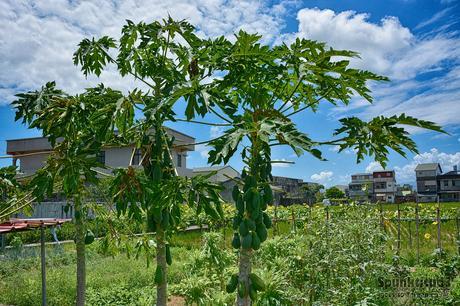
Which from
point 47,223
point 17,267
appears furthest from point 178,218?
point 17,267

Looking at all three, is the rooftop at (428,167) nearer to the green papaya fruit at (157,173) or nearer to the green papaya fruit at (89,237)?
the green papaya fruit at (89,237)

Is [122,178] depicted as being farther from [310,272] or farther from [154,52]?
[310,272]

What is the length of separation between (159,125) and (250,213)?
663mm

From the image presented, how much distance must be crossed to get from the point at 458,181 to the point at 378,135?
246ft

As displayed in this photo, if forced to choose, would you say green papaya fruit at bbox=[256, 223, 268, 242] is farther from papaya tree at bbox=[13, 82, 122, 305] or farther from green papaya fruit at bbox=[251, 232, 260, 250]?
papaya tree at bbox=[13, 82, 122, 305]

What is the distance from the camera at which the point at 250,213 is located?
238 cm

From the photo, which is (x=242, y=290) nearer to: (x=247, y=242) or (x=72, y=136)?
(x=247, y=242)

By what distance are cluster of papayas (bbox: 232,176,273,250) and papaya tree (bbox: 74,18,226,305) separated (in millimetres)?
134

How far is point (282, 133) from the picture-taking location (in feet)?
6.61

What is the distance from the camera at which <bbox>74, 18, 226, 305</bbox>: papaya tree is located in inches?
91.0

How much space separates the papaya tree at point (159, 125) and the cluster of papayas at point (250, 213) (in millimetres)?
134

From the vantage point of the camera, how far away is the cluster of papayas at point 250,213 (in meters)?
2.32

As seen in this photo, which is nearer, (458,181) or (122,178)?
(122,178)

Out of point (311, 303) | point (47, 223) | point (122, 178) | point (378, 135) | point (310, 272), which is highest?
point (378, 135)
